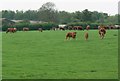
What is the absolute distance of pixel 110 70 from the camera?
528 inches

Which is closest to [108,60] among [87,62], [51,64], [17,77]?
[87,62]

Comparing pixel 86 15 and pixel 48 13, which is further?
pixel 48 13

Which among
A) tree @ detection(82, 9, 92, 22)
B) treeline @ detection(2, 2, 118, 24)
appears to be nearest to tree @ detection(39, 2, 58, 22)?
treeline @ detection(2, 2, 118, 24)

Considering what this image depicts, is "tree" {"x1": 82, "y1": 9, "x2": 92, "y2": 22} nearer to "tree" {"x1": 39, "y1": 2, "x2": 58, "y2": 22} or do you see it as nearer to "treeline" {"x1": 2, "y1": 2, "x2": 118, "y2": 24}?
"treeline" {"x1": 2, "y1": 2, "x2": 118, "y2": 24}

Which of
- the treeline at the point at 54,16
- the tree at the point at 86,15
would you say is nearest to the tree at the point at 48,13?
the treeline at the point at 54,16

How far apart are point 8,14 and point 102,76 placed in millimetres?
153891

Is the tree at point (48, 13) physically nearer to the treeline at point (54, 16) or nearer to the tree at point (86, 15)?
the treeline at point (54, 16)

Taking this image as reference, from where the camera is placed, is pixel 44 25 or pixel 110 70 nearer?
pixel 110 70

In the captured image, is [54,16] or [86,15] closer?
[86,15]

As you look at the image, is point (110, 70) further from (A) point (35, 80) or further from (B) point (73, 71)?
(A) point (35, 80)

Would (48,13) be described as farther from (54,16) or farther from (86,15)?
(86,15)

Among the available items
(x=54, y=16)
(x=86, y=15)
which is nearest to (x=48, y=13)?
(x=54, y=16)

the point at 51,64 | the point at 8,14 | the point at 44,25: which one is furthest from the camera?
the point at 8,14

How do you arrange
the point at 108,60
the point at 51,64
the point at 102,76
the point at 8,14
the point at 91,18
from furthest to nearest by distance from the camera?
the point at 8,14
the point at 91,18
the point at 108,60
the point at 51,64
the point at 102,76
